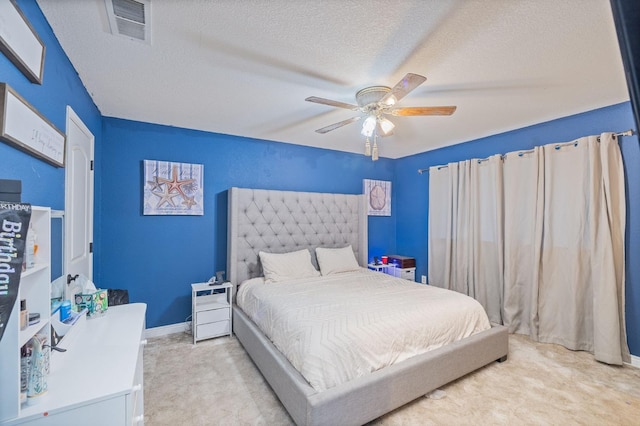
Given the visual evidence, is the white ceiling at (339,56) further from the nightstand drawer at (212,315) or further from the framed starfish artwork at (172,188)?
the nightstand drawer at (212,315)

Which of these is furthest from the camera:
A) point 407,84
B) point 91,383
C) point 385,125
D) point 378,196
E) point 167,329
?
point 378,196

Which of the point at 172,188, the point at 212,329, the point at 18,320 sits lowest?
the point at 212,329

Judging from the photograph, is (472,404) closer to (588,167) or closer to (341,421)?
(341,421)

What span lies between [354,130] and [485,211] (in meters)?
1.92

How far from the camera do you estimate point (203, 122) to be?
3.10 meters

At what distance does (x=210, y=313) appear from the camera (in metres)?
2.97

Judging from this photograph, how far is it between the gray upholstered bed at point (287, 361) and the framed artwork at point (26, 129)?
5.94 feet

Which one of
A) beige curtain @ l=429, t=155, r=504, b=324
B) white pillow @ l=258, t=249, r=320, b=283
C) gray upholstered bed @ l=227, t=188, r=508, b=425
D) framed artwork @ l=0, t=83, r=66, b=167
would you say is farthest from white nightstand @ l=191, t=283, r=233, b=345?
beige curtain @ l=429, t=155, r=504, b=324

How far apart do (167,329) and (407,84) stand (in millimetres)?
3387

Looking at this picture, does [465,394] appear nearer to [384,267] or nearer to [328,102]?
[384,267]

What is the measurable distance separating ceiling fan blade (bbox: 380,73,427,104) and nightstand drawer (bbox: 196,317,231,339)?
2.75 meters

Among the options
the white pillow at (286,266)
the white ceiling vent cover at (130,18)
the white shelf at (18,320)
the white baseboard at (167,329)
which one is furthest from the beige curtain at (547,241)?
the white shelf at (18,320)

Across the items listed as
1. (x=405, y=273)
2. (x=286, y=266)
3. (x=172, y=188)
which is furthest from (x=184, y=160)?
(x=405, y=273)

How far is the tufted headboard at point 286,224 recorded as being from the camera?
3330mm
